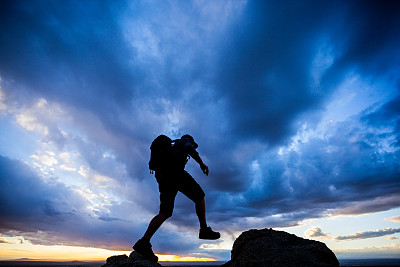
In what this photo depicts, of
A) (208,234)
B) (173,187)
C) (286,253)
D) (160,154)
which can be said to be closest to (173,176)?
(173,187)

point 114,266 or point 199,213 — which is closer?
point 114,266

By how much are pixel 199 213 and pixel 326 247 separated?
8.37ft

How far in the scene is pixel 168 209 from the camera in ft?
14.5

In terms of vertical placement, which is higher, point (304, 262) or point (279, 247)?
point (279, 247)

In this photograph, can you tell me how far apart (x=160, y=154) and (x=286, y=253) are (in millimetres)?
3019

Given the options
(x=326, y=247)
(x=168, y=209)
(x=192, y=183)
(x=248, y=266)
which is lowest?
(x=248, y=266)

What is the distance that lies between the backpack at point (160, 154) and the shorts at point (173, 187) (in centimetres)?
20

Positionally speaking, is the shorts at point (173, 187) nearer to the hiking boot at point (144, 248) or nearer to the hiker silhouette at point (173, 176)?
the hiker silhouette at point (173, 176)

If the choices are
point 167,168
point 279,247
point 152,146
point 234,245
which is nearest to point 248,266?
point 279,247

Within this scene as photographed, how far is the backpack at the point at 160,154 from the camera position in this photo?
182 inches

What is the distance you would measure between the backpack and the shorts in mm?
203

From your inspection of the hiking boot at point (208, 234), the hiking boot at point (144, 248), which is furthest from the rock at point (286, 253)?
the hiking boot at point (144, 248)

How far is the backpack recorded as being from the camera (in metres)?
4.63

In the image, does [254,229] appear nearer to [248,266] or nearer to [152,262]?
[248,266]
